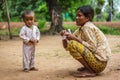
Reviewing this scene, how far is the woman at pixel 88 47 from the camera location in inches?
229

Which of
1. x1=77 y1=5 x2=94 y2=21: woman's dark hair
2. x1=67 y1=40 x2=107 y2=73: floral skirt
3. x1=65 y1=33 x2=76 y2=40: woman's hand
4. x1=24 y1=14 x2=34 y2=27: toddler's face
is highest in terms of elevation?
x1=77 y1=5 x2=94 y2=21: woman's dark hair

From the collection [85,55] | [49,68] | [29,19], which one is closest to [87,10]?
[85,55]

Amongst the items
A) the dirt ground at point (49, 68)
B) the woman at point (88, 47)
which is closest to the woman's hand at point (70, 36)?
the woman at point (88, 47)

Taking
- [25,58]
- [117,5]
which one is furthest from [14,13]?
[25,58]

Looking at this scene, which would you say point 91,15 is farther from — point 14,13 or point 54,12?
point 14,13

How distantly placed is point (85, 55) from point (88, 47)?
152 mm

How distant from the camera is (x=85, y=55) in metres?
5.85

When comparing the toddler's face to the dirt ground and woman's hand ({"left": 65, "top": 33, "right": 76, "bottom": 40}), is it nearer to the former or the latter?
the dirt ground

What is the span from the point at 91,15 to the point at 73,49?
781 millimetres

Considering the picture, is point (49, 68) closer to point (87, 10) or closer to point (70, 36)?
point (70, 36)

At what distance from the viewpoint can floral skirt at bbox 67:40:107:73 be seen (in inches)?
228

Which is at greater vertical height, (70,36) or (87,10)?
(87,10)

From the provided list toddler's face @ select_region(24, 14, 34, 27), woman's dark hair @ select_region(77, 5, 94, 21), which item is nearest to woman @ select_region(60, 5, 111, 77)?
woman's dark hair @ select_region(77, 5, 94, 21)

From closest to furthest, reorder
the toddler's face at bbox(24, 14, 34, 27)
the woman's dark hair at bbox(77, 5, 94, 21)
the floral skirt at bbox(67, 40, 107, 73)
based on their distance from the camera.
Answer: the floral skirt at bbox(67, 40, 107, 73) → the woman's dark hair at bbox(77, 5, 94, 21) → the toddler's face at bbox(24, 14, 34, 27)
